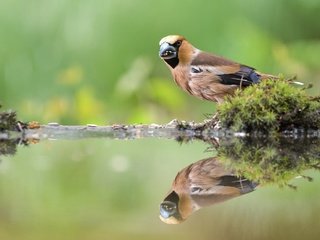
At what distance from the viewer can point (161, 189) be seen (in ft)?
6.96

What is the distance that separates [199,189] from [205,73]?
1316 mm

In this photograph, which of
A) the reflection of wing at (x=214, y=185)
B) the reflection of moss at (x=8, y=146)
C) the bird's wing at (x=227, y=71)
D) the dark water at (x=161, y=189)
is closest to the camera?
the dark water at (x=161, y=189)

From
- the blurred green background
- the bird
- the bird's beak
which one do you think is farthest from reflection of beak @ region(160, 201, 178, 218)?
the blurred green background

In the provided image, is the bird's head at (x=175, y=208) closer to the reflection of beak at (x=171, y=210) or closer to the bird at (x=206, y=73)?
the reflection of beak at (x=171, y=210)

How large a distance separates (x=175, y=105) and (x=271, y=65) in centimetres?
64

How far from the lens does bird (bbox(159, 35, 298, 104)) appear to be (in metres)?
3.27

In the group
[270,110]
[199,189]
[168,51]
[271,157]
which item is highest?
[168,51]

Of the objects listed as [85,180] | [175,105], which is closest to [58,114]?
[175,105]

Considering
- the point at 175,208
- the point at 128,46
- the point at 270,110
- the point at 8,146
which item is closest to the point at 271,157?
the point at 270,110

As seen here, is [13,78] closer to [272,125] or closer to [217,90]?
[217,90]

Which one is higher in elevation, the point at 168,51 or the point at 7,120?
the point at 168,51

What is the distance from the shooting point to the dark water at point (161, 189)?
1.66 m

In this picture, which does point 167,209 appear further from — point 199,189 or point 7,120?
point 7,120

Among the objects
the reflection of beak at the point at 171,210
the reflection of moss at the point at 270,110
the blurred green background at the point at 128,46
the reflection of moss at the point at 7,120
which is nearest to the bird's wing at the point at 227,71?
the reflection of moss at the point at 270,110
